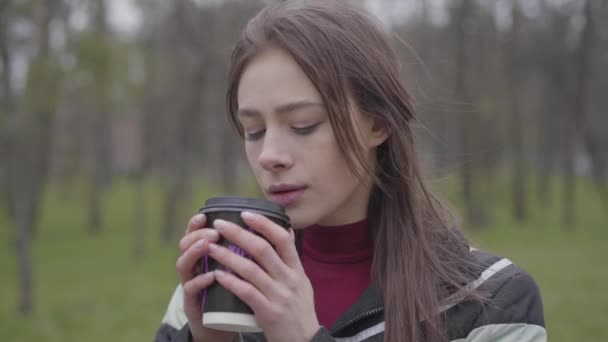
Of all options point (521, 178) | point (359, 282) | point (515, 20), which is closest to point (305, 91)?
point (359, 282)

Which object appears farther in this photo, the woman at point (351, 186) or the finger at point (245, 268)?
the woman at point (351, 186)

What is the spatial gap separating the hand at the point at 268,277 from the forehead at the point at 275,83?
0.40m

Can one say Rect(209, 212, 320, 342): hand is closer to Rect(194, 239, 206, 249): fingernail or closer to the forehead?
Rect(194, 239, 206, 249): fingernail

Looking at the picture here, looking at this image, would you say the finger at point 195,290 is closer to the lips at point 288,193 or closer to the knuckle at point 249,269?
the knuckle at point 249,269

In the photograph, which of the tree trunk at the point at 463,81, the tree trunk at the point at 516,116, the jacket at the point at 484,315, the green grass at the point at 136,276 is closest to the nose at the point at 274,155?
the jacket at the point at 484,315

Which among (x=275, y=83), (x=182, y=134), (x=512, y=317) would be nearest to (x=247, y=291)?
(x=275, y=83)

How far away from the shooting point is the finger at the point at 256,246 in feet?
4.66

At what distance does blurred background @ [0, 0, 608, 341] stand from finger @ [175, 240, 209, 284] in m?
0.95

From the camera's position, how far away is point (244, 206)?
1463 millimetres

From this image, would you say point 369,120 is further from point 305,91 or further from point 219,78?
point 219,78

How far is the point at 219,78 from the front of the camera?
65.1 ft

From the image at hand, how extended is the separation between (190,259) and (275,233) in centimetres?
21

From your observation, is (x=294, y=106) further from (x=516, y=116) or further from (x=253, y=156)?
(x=516, y=116)

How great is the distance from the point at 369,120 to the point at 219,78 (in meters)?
18.4
